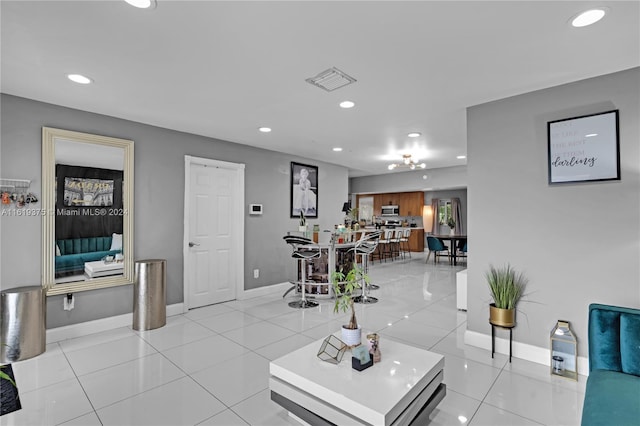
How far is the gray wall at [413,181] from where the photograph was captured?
8.74 meters

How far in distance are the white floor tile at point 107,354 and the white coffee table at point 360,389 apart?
192 centimetres

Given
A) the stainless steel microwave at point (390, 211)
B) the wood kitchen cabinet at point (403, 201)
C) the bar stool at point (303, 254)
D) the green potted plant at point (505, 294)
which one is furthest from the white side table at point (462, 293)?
the stainless steel microwave at point (390, 211)

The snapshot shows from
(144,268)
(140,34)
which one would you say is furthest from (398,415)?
(144,268)

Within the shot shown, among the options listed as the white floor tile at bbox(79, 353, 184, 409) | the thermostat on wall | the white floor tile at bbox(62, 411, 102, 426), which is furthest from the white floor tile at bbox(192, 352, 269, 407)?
the thermostat on wall

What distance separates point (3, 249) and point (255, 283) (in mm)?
3215

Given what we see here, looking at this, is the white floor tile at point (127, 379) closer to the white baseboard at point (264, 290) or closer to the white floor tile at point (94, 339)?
the white floor tile at point (94, 339)

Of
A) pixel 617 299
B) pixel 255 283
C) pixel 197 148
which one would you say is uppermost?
pixel 197 148

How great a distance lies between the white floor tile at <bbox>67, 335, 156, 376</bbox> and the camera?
293 centimetres

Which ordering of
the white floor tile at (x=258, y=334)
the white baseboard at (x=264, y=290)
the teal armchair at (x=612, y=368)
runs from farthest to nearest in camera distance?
the white baseboard at (x=264, y=290), the white floor tile at (x=258, y=334), the teal armchair at (x=612, y=368)

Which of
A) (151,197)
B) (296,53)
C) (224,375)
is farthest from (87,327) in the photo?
(296,53)

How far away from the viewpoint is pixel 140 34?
2178 millimetres

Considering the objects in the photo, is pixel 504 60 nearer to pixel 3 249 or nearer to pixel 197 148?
pixel 197 148

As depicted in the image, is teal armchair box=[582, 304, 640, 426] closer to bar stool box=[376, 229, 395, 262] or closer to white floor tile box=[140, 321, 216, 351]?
white floor tile box=[140, 321, 216, 351]

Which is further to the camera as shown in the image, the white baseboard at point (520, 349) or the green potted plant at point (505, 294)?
the green potted plant at point (505, 294)
